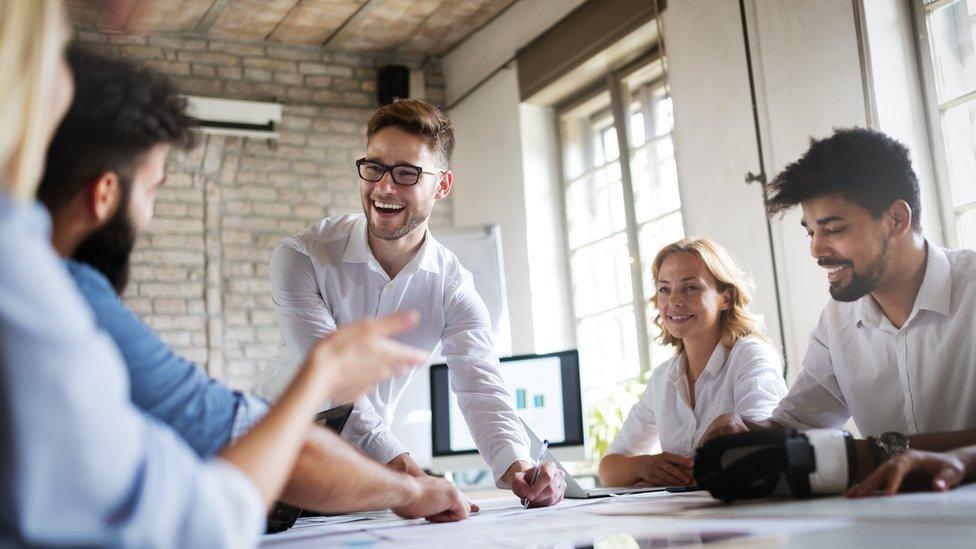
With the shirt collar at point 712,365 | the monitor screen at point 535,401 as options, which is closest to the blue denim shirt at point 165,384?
the shirt collar at point 712,365

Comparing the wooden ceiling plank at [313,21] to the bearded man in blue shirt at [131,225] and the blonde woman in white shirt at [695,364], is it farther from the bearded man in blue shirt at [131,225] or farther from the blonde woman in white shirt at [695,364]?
the bearded man in blue shirt at [131,225]

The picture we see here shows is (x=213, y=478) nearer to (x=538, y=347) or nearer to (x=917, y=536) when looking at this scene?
(x=917, y=536)

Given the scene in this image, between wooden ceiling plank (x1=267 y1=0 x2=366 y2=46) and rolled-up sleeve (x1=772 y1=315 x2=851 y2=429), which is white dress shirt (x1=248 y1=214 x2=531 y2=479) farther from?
wooden ceiling plank (x1=267 y1=0 x2=366 y2=46)

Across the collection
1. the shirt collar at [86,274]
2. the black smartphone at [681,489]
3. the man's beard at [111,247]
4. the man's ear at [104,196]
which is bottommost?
the black smartphone at [681,489]

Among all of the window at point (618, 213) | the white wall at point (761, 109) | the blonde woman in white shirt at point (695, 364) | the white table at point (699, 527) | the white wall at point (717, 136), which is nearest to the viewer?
the white table at point (699, 527)

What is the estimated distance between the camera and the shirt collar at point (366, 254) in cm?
267

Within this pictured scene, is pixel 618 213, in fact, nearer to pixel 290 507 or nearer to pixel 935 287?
pixel 935 287

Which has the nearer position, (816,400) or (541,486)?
(541,486)

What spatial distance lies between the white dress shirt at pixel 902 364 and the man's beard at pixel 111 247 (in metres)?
1.59

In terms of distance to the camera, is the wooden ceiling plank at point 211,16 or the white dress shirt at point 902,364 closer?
the white dress shirt at point 902,364

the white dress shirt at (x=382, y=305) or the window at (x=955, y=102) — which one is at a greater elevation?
the window at (x=955, y=102)

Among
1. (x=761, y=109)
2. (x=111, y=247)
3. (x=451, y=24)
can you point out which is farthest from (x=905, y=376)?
(x=451, y=24)

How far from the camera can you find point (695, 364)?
2.96 meters

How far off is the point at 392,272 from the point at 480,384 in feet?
1.60
